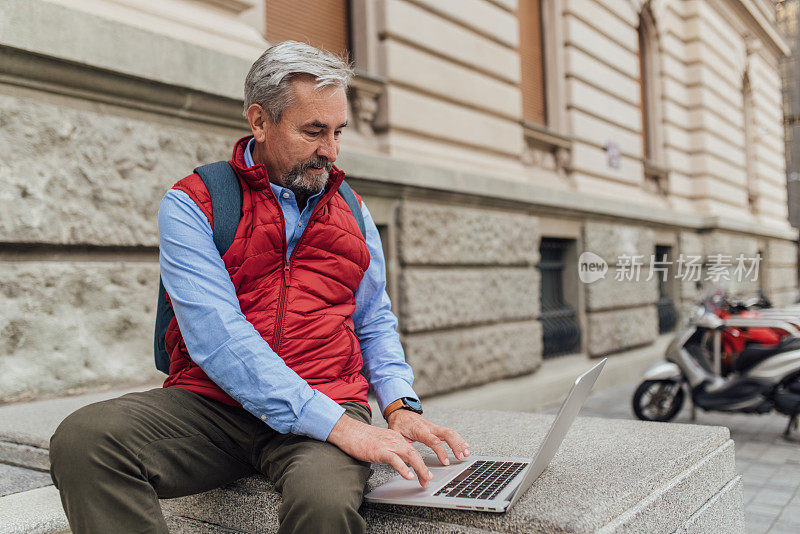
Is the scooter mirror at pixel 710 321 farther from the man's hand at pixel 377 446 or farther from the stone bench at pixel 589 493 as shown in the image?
the man's hand at pixel 377 446

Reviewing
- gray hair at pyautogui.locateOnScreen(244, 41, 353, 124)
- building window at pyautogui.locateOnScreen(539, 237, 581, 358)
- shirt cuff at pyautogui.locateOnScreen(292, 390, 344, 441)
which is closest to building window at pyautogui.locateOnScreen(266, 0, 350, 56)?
gray hair at pyautogui.locateOnScreen(244, 41, 353, 124)

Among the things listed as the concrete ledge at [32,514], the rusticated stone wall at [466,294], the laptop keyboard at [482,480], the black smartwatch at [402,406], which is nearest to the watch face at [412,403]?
the black smartwatch at [402,406]

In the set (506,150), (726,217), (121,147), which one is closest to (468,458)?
(121,147)

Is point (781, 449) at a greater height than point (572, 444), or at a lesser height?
lesser

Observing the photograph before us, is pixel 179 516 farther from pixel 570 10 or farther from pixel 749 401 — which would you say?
pixel 570 10

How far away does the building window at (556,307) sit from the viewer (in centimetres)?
795

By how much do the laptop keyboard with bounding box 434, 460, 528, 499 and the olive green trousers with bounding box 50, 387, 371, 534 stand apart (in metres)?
0.23

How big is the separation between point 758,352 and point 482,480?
4.37 m

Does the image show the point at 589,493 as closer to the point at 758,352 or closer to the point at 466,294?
the point at 758,352

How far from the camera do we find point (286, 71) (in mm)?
1976

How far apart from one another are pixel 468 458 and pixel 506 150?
5.45m

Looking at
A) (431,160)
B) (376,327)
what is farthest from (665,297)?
(376,327)

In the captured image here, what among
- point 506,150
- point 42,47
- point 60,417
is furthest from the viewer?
point 506,150

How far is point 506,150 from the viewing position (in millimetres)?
A: 7176
